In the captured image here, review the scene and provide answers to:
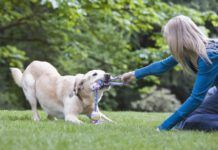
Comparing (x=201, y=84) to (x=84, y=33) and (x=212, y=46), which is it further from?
(x=84, y=33)

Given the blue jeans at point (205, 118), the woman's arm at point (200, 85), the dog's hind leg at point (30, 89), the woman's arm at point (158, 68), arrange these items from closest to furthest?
the woman's arm at point (200, 85), the blue jeans at point (205, 118), the woman's arm at point (158, 68), the dog's hind leg at point (30, 89)

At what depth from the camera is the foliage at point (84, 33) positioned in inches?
556

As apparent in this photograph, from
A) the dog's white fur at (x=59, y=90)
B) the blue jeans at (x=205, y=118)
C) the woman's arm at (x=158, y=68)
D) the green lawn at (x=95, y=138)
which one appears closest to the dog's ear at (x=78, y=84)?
the dog's white fur at (x=59, y=90)

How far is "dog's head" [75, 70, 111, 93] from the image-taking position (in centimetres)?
686

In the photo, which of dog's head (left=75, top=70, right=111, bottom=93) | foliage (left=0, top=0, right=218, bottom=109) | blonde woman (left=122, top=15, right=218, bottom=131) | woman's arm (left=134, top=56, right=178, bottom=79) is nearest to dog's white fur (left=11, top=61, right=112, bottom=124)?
dog's head (left=75, top=70, right=111, bottom=93)

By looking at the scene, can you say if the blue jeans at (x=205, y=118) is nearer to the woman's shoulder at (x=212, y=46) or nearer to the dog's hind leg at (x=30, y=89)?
the woman's shoulder at (x=212, y=46)

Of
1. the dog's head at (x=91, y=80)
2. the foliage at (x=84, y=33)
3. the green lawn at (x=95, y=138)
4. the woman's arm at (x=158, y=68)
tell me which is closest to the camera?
the green lawn at (x=95, y=138)

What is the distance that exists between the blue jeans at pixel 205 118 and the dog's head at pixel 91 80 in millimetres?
1239

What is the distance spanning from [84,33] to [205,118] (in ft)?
37.4

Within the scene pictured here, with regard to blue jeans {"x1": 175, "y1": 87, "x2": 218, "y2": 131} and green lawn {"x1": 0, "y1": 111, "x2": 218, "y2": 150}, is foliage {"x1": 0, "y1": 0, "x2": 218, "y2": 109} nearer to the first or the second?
blue jeans {"x1": 175, "y1": 87, "x2": 218, "y2": 131}

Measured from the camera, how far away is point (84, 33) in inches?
670

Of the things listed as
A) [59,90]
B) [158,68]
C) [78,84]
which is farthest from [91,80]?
[158,68]

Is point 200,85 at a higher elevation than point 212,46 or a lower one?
lower

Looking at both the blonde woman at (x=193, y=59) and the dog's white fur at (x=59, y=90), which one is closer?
the blonde woman at (x=193, y=59)
